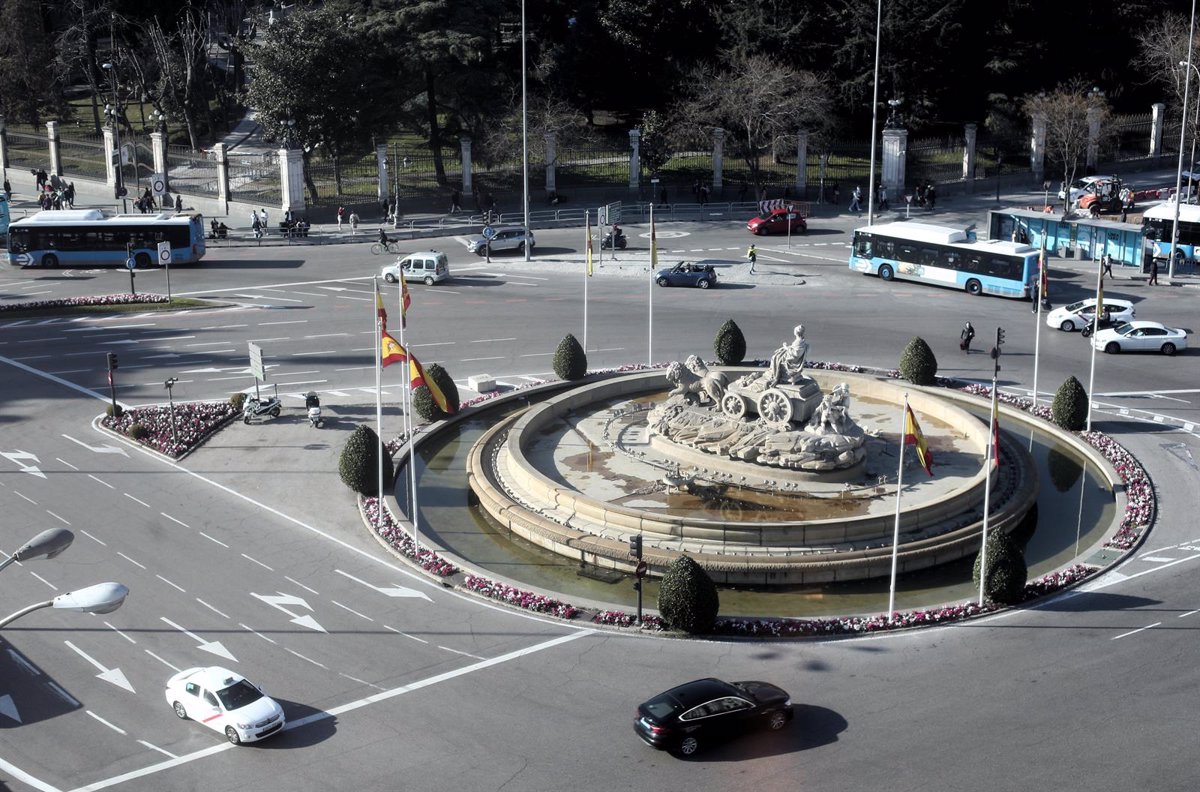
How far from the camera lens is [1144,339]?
2013 inches

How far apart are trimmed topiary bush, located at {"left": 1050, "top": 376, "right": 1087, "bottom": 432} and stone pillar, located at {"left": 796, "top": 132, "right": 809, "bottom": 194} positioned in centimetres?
4500

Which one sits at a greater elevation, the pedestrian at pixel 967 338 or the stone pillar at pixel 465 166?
the stone pillar at pixel 465 166

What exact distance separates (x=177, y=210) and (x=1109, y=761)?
6469 centimetres

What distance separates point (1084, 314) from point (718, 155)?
3604 centimetres

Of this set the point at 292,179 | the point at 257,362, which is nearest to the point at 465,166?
the point at 292,179

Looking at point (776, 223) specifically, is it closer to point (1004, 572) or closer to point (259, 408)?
point (259, 408)

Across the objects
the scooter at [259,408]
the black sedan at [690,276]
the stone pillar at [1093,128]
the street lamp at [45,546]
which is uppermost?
the stone pillar at [1093,128]

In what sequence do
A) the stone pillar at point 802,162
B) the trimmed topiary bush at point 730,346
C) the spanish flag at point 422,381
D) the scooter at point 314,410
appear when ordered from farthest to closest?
the stone pillar at point 802,162 → the trimmed topiary bush at point 730,346 → the scooter at point 314,410 → the spanish flag at point 422,381

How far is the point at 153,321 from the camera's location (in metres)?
57.2

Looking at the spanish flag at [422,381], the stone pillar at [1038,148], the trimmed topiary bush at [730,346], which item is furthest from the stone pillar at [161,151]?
the stone pillar at [1038,148]

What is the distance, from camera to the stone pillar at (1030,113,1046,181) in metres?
88.7

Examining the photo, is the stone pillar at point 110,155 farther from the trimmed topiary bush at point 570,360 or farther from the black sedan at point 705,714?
the black sedan at point 705,714

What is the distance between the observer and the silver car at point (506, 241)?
7038cm

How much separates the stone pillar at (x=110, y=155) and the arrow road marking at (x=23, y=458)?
4765cm
